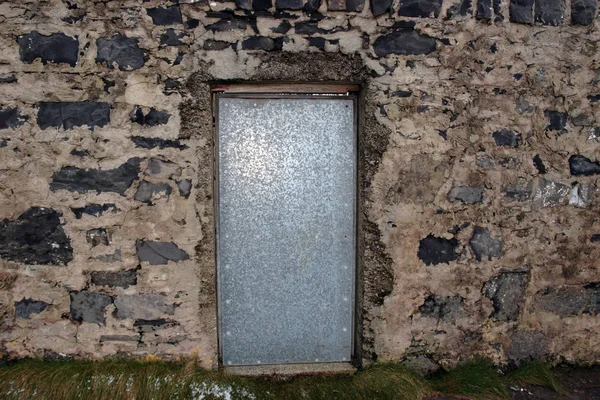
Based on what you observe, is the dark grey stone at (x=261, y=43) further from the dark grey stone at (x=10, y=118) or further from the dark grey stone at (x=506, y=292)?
the dark grey stone at (x=506, y=292)

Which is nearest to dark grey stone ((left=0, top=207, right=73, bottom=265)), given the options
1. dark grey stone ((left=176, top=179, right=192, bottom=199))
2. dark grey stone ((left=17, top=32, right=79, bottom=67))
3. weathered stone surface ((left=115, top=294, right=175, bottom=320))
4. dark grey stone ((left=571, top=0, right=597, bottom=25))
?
weathered stone surface ((left=115, top=294, right=175, bottom=320))

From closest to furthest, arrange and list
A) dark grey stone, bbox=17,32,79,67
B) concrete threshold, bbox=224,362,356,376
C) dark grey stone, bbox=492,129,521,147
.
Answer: dark grey stone, bbox=17,32,79,67
dark grey stone, bbox=492,129,521,147
concrete threshold, bbox=224,362,356,376

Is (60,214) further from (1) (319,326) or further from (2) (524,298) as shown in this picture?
(2) (524,298)

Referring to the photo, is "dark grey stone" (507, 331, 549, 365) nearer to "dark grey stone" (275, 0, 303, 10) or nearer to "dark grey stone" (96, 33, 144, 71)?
"dark grey stone" (275, 0, 303, 10)

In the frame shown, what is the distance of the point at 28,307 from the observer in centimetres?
255

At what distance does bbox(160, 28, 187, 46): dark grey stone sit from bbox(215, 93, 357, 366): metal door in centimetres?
39

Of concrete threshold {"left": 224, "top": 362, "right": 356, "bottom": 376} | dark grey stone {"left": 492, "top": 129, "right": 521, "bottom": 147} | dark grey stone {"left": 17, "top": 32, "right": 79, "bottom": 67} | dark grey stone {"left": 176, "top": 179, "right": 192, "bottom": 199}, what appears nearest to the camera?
dark grey stone {"left": 17, "top": 32, "right": 79, "bottom": 67}

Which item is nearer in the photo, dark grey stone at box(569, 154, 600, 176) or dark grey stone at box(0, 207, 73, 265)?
dark grey stone at box(0, 207, 73, 265)

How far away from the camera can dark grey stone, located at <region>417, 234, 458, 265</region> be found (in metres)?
2.65

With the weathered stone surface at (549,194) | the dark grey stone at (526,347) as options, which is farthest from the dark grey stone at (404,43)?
the dark grey stone at (526,347)

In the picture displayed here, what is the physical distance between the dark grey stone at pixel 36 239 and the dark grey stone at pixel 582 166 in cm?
294

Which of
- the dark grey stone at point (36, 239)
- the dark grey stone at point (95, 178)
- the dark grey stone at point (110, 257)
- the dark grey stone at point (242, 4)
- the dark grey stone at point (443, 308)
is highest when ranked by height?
the dark grey stone at point (242, 4)

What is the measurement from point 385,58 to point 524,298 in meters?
1.66

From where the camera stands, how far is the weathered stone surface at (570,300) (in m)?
2.75
